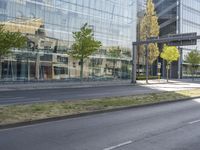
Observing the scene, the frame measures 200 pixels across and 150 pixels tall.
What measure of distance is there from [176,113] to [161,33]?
72488 mm

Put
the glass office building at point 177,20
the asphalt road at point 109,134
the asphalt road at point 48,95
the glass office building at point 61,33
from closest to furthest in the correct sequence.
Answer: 1. the asphalt road at point 109,134
2. the asphalt road at point 48,95
3. the glass office building at point 61,33
4. the glass office building at point 177,20

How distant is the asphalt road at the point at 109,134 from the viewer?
924 cm

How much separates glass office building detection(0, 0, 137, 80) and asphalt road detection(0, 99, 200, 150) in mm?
31058

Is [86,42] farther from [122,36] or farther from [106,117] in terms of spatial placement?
[106,117]

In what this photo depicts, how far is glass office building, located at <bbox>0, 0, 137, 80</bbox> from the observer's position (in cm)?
4494

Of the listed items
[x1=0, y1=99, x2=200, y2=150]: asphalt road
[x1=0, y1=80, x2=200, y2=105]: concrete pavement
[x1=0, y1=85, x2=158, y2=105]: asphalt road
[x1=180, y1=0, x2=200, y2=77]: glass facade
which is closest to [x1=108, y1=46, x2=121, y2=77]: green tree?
[x1=180, y1=0, x2=200, y2=77]: glass facade

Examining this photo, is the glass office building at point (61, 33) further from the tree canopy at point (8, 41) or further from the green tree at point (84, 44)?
the tree canopy at point (8, 41)

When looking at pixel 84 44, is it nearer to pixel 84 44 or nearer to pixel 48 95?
pixel 84 44

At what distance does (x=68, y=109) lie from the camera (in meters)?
Answer: 15.9

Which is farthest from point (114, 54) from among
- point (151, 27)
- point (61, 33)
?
point (61, 33)

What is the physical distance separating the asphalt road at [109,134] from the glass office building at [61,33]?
3106 cm

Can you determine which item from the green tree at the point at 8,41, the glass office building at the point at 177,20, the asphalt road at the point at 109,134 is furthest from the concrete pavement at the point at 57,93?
the glass office building at the point at 177,20

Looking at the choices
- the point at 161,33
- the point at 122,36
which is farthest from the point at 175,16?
the point at 122,36

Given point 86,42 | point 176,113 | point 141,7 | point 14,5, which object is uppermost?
point 141,7
